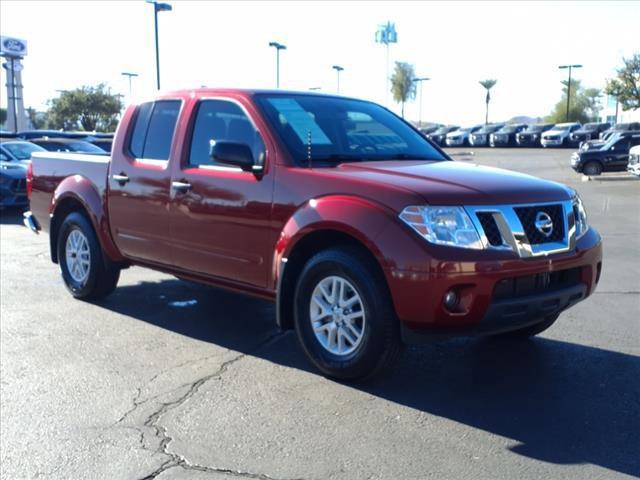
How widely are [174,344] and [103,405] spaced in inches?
51.6

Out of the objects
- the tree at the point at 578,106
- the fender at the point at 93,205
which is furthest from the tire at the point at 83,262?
the tree at the point at 578,106

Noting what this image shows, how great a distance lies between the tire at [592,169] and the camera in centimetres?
2700

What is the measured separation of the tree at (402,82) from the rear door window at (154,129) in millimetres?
97031

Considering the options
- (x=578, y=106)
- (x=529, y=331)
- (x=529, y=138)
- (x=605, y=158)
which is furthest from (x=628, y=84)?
(x=578, y=106)

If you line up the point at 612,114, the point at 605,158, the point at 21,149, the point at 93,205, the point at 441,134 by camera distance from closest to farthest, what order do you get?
the point at 93,205 → the point at 21,149 → the point at 605,158 → the point at 441,134 → the point at 612,114

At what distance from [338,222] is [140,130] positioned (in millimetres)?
2704

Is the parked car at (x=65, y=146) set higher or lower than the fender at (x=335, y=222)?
higher

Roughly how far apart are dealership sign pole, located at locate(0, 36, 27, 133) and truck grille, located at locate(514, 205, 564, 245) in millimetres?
50390

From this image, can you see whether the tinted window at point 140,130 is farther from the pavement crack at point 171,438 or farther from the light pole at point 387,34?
the light pole at point 387,34

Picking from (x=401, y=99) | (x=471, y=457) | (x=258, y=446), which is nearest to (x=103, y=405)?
(x=258, y=446)

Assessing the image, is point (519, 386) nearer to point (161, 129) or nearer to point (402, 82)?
point (161, 129)

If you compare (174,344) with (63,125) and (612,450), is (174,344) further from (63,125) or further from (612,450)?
(63,125)

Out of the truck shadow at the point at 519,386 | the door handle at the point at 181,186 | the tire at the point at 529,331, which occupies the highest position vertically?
the door handle at the point at 181,186

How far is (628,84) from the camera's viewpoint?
1793 inches
